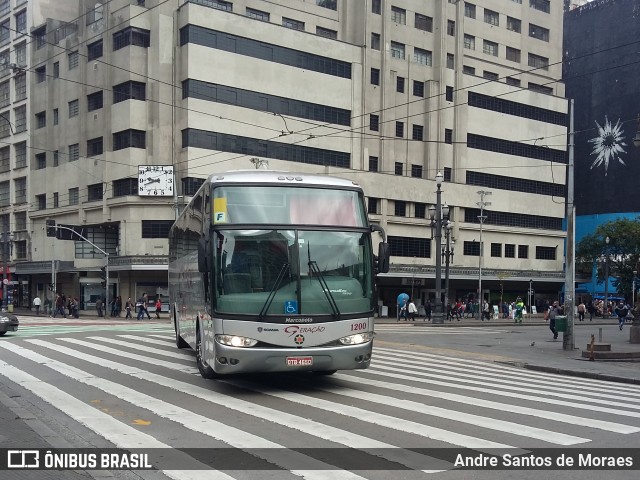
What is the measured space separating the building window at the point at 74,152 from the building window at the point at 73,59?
244 inches

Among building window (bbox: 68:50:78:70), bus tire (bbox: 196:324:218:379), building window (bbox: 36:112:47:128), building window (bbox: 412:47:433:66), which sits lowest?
bus tire (bbox: 196:324:218:379)

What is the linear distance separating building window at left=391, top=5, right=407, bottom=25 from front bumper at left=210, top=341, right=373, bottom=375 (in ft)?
180

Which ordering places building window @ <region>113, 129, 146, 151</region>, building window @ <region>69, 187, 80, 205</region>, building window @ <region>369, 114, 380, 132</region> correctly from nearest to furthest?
building window @ <region>113, 129, 146, 151</region>, building window @ <region>69, 187, 80, 205</region>, building window @ <region>369, 114, 380, 132</region>

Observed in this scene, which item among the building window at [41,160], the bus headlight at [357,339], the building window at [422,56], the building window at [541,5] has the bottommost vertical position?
the bus headlight at [357,339]

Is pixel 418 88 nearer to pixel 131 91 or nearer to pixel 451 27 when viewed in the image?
pixel 451 27

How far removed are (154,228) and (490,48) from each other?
1507 inches

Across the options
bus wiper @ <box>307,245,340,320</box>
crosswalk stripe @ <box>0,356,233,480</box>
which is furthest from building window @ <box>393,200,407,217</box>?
bus wiper @ <box>307,245,340,320</box>

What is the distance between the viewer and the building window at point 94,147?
53469 millimetres

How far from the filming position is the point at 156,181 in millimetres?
49812

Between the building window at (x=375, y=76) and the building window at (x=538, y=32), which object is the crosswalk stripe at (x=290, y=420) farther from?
the building window at (x=538, y=32)

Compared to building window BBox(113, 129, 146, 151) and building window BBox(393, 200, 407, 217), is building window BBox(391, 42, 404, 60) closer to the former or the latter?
building window BBox(393, 200, 407, 217)

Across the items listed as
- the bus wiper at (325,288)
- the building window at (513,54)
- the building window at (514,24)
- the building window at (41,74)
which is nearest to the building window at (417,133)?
the building window at (513,54)

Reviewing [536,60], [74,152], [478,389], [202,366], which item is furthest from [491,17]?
[202,366]

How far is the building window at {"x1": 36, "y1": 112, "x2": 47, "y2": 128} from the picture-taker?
197 feet
